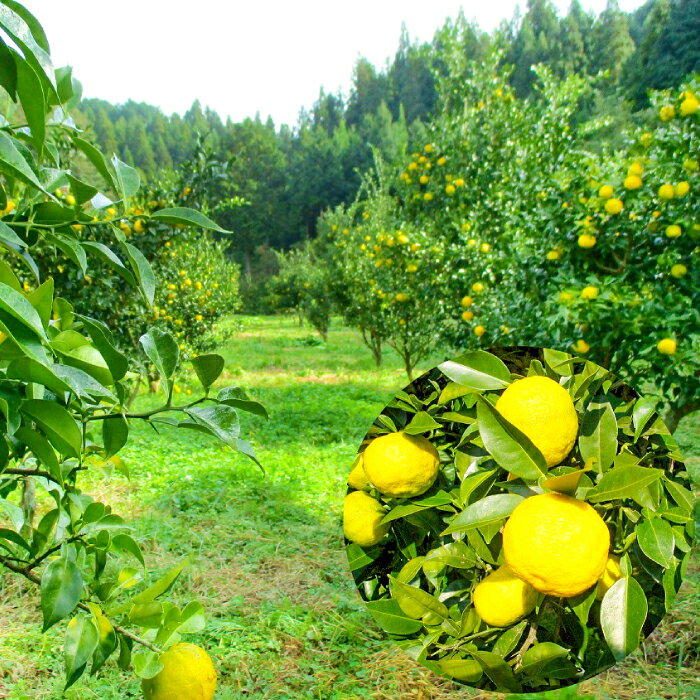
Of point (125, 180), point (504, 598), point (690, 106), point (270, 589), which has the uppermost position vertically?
point (690, 106)

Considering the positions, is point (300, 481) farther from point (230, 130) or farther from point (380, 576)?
point (230, 130)

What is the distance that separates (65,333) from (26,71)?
182 mm

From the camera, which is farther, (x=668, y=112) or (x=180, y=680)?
(x=668, y=112)

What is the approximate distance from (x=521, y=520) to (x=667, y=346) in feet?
4.77

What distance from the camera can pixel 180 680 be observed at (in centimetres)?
53

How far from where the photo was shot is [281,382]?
6.67 metres

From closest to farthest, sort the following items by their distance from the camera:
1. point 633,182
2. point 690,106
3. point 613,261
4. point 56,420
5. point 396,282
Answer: point 56,420
point 690,106
point 633,182
point 613,261
point 396,282

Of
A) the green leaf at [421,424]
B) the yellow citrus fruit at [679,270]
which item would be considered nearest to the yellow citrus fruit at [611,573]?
the green leaf at [421,424]

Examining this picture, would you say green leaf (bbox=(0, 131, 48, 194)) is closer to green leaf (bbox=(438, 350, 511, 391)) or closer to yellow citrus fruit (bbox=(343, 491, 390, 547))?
green leaf (bbox=(438, 350, 511, 391))

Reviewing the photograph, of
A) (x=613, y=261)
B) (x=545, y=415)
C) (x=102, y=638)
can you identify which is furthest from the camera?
(x=613, y=261)

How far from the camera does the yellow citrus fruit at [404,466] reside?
2.40ft

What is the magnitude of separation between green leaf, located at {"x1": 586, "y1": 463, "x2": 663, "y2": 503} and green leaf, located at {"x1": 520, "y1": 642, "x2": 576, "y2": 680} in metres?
0.22

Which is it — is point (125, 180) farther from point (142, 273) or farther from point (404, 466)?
point (404, 466)

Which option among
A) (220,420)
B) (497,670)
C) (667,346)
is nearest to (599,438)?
(497,670)
